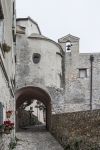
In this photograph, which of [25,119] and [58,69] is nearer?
[58,69]

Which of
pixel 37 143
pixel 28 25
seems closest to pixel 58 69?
pixel 28 25

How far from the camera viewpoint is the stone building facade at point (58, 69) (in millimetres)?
24016

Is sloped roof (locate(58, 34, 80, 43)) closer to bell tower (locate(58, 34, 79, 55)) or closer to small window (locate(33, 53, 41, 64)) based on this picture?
bell tower (locate(58, 34, 79, 55))

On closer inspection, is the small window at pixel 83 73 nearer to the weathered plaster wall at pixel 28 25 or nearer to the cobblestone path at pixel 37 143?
the weathered plaster wall at pixel 28 25

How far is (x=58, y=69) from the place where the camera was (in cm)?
2562

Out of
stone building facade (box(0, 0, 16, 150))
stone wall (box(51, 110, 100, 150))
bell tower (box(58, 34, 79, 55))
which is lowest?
stone wall (box(51, 110, 100, 150))

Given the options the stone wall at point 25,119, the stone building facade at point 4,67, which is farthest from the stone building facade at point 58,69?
the stone building facade at point 4,67

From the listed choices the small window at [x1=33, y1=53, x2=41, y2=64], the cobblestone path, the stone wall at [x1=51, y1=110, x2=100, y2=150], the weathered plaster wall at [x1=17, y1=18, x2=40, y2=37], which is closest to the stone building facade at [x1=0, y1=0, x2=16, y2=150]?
the stone wall at [x1=51, y1=110, x2=100, y2=150]

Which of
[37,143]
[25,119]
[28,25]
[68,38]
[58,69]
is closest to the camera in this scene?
[37,143]

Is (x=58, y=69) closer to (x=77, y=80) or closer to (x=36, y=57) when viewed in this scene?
(x=36, y=57)

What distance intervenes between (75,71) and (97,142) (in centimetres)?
1888

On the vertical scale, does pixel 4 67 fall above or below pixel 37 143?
above

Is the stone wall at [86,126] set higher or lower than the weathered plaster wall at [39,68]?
lower

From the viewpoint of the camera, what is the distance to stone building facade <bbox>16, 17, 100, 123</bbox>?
24.0 meters
